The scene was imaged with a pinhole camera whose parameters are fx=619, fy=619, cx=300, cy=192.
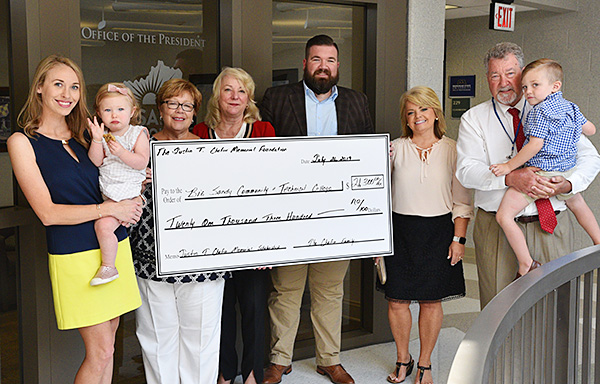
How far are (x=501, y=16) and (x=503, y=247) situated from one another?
2821mm

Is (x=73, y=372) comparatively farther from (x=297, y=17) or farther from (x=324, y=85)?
(x=297, y=17)

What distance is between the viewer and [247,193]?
2926mm

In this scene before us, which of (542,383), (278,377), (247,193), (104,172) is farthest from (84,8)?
(542,383)

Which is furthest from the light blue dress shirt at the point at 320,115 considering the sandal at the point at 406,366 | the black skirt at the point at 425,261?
the sandal at the point at 406,366

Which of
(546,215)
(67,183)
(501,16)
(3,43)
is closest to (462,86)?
(501,16)

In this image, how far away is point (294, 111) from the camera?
3.35 metres

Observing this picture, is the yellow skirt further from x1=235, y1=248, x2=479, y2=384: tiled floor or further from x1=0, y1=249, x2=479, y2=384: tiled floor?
x1=235, y1=248, x2=479, y2=384: tiled floor

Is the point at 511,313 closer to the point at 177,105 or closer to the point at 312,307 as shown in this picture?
the point at 177,105

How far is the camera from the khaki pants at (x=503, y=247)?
9.85ft

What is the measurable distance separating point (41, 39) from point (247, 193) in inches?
45.1

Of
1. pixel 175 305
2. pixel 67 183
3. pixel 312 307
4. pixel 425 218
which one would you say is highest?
pixel 67 183

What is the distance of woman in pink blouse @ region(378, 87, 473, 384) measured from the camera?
129 inches

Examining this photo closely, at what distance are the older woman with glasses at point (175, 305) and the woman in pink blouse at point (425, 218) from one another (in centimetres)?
105

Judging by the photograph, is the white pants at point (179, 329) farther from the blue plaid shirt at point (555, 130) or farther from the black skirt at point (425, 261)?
the blue plaid shirt at point (555, 130)
